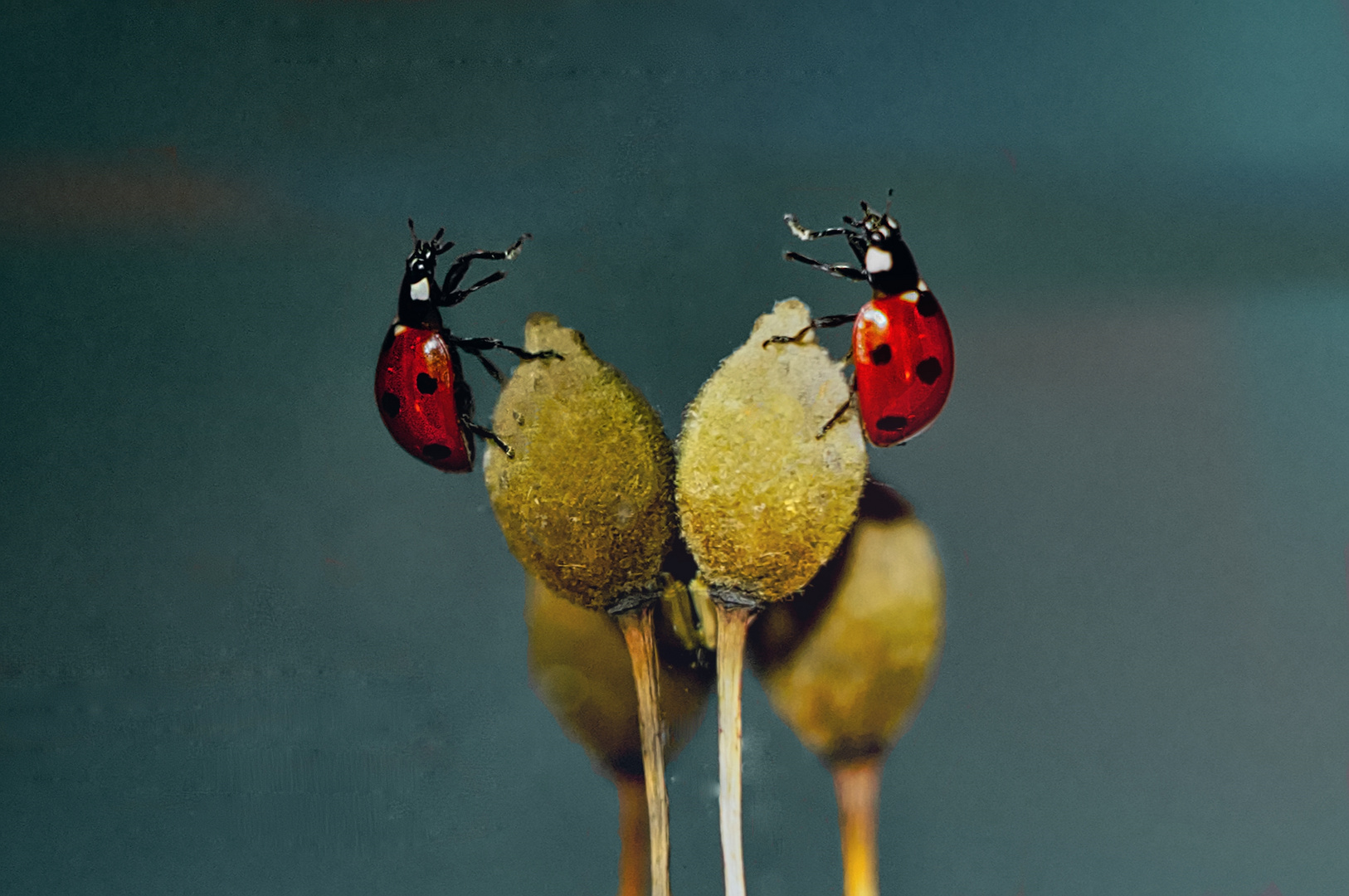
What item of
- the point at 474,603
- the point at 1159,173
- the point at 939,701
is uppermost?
the point at 1159,173

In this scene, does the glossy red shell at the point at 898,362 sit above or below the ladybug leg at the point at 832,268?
below

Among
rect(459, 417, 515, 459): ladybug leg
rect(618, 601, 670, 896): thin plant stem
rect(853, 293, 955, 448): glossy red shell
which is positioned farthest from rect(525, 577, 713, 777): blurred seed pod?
rect(853, 293, 955, 448): glossy red shell

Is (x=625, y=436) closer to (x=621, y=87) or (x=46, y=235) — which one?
(x=621, y=87)

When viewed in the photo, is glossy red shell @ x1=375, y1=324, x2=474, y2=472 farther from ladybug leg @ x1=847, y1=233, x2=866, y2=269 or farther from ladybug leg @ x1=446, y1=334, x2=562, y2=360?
ladybug leg @ x1=847, y1=233, x2=866, y2=269

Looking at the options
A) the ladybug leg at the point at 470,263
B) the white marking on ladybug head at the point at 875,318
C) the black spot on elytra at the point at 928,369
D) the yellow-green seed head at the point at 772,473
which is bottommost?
the yellow-green seed head at the point at 772,473

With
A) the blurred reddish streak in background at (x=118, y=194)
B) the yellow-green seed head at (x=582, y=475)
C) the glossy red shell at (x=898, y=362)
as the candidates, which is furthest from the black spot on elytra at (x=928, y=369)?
the blurred reddish streak in background at (x=118, y=194)

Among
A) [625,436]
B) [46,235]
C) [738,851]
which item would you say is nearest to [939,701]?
[738,851]

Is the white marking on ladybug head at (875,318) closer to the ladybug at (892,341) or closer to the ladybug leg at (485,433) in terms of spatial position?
the ladybug at (892,341)
